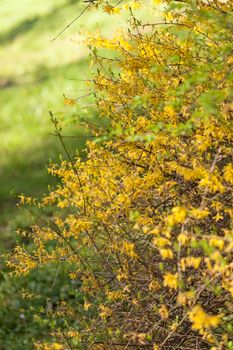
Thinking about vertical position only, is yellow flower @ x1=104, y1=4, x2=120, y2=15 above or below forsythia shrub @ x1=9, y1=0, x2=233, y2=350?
above

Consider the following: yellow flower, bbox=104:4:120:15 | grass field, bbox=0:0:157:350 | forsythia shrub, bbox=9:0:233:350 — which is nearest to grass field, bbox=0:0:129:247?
grass field, bbox=0:0:157:350

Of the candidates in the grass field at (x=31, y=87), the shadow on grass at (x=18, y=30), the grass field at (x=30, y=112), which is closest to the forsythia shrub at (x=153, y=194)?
the grass field at (x=30, y=112)

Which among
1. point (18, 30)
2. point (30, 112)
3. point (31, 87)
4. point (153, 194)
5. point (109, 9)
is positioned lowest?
point (153, 194)

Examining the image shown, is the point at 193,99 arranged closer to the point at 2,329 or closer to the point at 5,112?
the point at 2,329

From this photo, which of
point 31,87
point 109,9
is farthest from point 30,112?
point 109,9

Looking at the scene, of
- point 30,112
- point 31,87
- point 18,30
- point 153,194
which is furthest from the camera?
point 18,30

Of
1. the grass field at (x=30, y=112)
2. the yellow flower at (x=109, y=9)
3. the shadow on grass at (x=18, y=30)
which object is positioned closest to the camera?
the yellow flower at (x=109, y=9)

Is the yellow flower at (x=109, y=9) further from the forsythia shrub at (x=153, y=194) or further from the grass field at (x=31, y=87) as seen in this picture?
the grass field at (x=31, y=87)

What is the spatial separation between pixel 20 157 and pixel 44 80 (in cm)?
578

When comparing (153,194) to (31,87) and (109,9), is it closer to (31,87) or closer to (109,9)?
(109,9)

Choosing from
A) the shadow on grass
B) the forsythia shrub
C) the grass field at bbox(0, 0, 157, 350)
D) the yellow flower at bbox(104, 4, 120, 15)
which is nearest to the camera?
the forsythia shrub

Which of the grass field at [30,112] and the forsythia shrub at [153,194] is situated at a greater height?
the grass field at [30,112]

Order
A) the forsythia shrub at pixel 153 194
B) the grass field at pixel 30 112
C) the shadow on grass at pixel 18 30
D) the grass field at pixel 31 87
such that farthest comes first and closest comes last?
1. the shadow on grass at pixel 18 30
2. the grass field at pixel 31 87
3. the grass field at pixel 30 112
4. the forsythia shrub at pixel 153 194

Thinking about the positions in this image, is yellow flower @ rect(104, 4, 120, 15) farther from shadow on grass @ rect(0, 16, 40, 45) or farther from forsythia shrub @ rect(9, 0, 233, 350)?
shadow on grass @ rect(0, 16, 40, 45)
